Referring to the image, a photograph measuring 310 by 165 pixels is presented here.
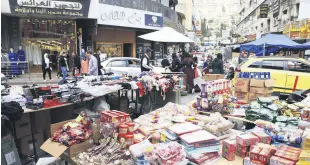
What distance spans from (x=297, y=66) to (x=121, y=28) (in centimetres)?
1276

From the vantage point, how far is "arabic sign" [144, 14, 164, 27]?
1848 centimetres

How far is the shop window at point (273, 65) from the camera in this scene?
8.85 m

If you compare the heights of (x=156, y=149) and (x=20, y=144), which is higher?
(x=156, y=149)

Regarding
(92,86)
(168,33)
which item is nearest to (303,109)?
(92,86)

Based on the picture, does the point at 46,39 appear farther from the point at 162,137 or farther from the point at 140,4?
the point at 162,137

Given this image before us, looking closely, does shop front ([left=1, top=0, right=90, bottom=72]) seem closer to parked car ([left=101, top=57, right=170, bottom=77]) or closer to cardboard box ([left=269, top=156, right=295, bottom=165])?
parked car ([left=101, top=57, right=170, bottom=77])

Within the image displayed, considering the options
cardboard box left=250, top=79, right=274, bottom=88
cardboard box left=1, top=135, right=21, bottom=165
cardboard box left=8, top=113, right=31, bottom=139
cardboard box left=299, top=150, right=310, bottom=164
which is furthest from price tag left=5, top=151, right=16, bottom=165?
cardboard box left=250, top=79, right=274, bottom=88

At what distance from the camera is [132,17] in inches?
674

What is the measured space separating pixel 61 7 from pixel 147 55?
23.1 feet

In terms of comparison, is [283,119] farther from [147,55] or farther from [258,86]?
[147,55]

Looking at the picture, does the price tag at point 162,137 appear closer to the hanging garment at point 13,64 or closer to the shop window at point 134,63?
the shop window at point 134,63

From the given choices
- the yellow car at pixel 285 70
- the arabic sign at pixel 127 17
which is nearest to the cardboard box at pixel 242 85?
the yellow car at pixel 285 70

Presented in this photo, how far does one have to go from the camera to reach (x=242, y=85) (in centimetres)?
607

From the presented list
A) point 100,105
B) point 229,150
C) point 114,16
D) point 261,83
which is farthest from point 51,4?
point 229,150
